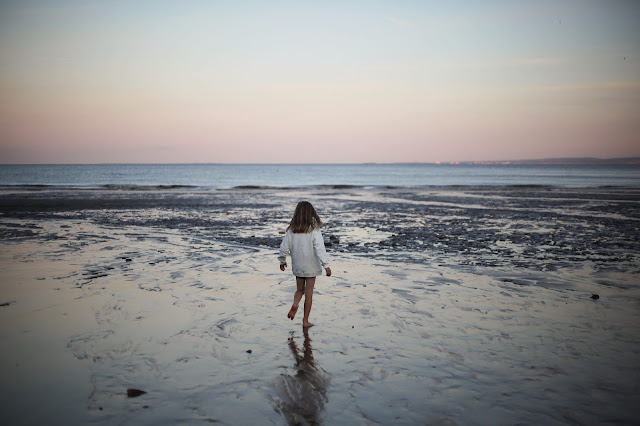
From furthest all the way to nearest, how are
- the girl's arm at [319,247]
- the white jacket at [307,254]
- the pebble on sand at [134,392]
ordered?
the white jacket at [307,254], the girl's arm at [319,247], the pebble on sand at [134,392]

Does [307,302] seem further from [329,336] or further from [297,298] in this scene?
[329,336]

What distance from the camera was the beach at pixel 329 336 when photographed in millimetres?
4527

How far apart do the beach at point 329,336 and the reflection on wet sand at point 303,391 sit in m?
0.02

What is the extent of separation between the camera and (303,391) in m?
4.86

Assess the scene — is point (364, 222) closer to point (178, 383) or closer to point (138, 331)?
point (138, 331)

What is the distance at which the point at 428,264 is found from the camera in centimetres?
1159

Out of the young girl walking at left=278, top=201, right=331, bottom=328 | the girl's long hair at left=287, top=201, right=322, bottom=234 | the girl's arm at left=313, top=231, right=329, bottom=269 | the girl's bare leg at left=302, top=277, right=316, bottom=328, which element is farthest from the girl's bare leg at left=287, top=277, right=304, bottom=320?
the girl's long hair at left=287, top=201, right=322, bottom=234

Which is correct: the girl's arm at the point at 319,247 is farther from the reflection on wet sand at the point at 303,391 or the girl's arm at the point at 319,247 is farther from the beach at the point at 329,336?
the reflection on wet sand at the point at 303,391

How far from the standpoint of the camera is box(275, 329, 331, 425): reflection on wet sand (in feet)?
14.3

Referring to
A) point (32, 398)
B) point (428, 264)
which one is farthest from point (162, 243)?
point (32, 398)

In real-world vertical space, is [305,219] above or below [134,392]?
above

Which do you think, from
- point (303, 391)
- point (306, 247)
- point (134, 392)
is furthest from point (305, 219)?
point (134, 392)

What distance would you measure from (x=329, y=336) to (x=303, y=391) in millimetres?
1766

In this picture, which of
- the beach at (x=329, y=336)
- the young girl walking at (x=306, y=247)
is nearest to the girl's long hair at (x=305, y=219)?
the young girl walking at (x=306, y=247)
